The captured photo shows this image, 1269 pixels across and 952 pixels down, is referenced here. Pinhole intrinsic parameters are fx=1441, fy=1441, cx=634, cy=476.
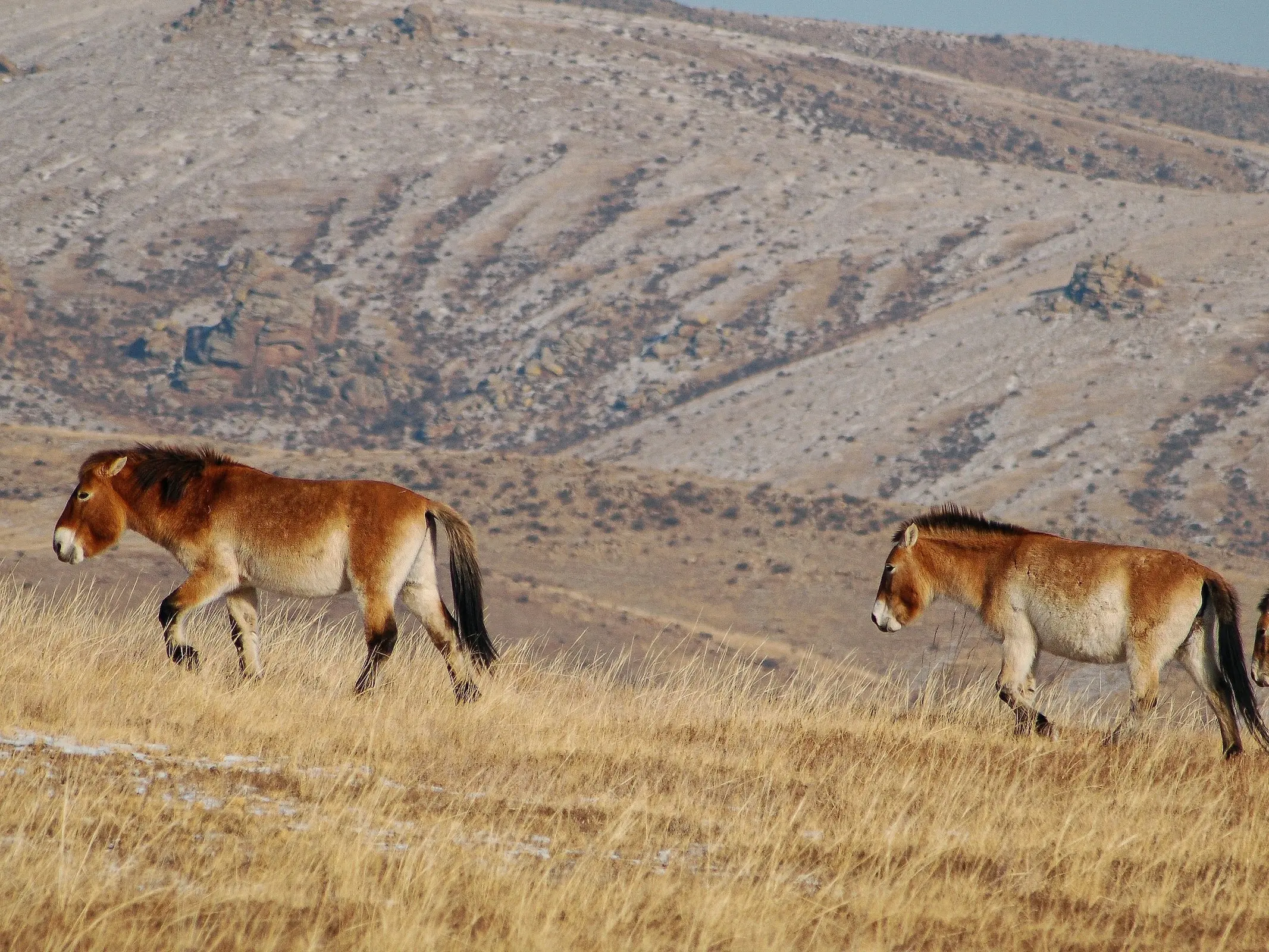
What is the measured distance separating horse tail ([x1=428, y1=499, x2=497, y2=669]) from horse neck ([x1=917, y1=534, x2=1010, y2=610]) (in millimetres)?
3337

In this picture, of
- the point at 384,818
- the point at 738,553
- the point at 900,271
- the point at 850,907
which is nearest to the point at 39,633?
the point at 384,818

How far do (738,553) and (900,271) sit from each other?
5222 cm

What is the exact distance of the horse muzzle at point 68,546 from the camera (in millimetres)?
10445

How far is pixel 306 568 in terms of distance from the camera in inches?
388

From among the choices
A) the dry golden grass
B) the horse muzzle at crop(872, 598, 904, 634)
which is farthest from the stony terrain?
the dry golden grass

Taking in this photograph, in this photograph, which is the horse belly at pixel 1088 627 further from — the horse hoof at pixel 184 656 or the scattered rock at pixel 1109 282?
the scattered rock at pixel 1109 282

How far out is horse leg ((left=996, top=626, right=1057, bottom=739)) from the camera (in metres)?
10.1

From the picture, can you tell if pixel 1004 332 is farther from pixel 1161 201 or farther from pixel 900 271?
pixel 1161 201

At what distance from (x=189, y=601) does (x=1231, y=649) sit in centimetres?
709

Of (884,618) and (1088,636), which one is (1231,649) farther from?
(884,618)

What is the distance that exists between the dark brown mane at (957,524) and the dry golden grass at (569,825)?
1427 millimetres

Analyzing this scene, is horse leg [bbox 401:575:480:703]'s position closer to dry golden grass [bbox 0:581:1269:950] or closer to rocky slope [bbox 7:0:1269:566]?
dry golden grass [bbox 0:581:1269:950]

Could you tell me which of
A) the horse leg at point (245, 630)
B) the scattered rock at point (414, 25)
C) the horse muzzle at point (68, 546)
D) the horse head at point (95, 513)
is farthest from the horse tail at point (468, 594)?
the scattered rock at point (414, 25)

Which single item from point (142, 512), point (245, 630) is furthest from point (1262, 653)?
point (142, 512)
